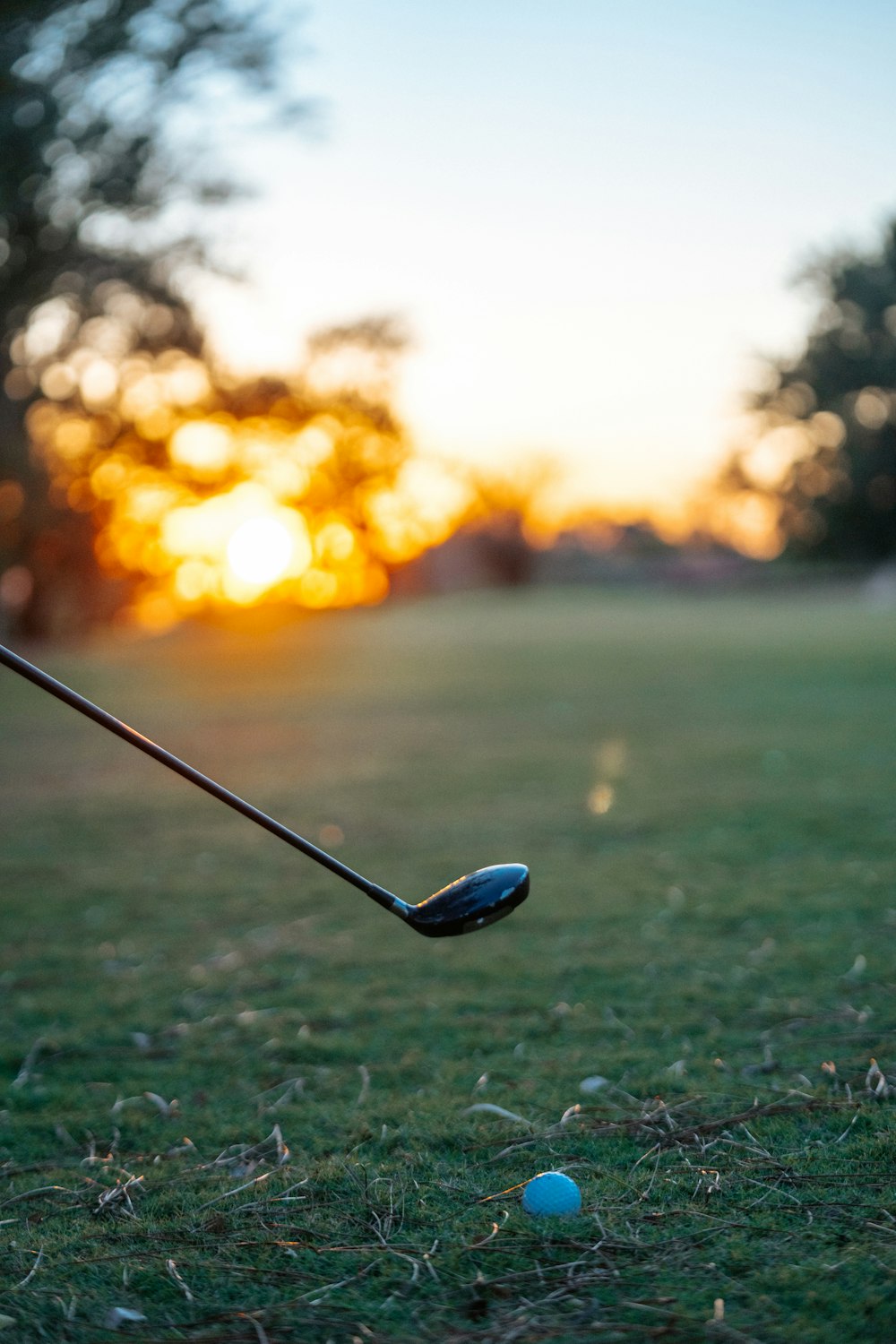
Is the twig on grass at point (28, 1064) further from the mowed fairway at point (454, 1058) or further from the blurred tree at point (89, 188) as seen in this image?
the blurred tree at point (89, 188)

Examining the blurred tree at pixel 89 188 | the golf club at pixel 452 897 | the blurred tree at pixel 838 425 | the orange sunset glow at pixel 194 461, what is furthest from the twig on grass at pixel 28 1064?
the orange sunset glow at pixel 194 461

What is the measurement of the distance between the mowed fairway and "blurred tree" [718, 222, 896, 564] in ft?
22.8

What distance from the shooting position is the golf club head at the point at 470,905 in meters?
2.52

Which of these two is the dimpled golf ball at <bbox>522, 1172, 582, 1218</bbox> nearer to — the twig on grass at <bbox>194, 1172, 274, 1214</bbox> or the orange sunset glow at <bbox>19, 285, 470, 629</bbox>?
the twig on grass at <bbox>194, 1172, 274, 1214</bbox>

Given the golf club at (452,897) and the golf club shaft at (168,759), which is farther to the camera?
the golf club at (452,897)

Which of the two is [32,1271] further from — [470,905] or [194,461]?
[194,461]

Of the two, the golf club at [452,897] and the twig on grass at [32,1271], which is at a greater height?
the golf club at [452,897]

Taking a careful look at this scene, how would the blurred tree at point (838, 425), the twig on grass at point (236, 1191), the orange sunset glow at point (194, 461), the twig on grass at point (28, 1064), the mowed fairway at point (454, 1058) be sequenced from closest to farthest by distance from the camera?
the mowed fairway at point (454, 1058)
the twig on grass at point (236, 1191)
the twig on grass at point (28, 1064)
the blurred tree at point (838, 425)
the orange sunset glow at point (194, 461)

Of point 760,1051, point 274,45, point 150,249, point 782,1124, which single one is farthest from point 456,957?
point 150,249

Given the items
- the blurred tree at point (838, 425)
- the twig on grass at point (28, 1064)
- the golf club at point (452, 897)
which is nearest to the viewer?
the golf club at point (452, 897)

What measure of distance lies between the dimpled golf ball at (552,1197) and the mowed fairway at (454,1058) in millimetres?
28

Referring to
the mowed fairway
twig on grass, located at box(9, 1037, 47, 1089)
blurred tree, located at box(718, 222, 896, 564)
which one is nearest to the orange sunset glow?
blurred tree, located at box(718, 222, 896, 564)

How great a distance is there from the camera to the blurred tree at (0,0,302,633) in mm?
8531

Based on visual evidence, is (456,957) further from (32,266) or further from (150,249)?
(150,249)
